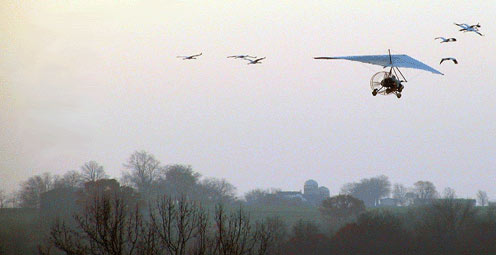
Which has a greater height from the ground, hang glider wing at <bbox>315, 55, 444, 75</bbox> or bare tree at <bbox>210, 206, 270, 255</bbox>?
hang glider wing at <bbox>315, 55, 444, 75</bbox>

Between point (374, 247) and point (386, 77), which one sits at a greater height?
point (386, 77)

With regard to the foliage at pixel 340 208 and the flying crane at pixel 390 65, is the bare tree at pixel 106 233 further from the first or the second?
the foliage at pixel 340 208

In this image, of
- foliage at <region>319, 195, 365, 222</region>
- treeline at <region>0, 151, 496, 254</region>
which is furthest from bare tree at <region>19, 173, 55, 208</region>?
foliage at <region>319, 195, 365, 222</region>

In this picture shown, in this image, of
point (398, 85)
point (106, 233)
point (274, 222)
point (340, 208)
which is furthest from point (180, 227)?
point (340, 208)

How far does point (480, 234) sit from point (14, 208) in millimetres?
64597

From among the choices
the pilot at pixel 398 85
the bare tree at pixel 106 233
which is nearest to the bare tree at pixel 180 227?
the bare tree at pixel 106 233

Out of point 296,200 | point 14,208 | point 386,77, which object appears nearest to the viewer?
point 386,77

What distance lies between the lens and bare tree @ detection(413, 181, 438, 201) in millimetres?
174350

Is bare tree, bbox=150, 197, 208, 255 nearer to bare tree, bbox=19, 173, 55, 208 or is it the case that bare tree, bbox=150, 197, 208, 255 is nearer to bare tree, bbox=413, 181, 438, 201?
bare tree, bbox=19, 173, 55, 208

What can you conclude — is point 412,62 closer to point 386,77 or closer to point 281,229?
point 386,77

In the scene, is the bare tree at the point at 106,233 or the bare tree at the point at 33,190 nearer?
the bare tree at the point at 106,233

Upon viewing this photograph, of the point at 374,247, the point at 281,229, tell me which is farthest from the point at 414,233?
the point at 281,229

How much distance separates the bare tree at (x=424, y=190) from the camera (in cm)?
17435

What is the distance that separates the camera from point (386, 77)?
171 feet
